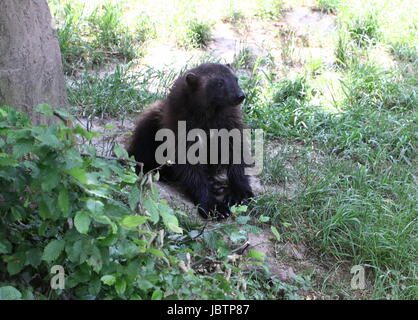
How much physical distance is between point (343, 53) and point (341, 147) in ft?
5.94

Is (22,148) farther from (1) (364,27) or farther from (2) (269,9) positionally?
(2) (269,9)

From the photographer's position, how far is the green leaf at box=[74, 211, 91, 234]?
305 cm

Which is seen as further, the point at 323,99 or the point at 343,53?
the point at 343,53

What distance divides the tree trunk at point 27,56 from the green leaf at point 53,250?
4.04ft

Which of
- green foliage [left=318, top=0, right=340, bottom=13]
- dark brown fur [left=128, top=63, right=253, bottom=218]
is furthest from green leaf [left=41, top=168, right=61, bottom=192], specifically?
green foliage [left=318, top=0, right=340, bottom=13]

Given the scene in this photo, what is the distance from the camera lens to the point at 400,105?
22.4 ft

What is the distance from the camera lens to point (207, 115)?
5367 millimetres

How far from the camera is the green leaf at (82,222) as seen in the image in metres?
3.05

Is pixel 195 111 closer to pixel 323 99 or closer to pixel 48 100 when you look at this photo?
pixel 48 100

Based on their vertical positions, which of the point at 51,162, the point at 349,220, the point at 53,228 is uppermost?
the point at 51,162

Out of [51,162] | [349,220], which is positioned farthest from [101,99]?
[51,162]

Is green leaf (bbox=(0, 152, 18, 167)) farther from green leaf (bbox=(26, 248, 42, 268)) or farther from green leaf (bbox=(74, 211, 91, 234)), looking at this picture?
green leaf (bbox=(26, 248, 42, 268))

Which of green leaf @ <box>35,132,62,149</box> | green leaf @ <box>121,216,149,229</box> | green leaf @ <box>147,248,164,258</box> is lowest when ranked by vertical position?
green leaf @ <box>147,248,164,258</box>

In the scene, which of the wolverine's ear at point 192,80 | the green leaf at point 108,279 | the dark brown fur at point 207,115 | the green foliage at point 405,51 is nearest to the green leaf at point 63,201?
the green leaf at point 108,279
